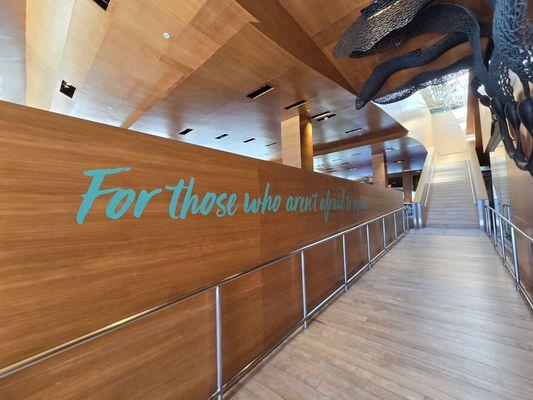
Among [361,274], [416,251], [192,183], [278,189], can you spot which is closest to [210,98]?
[278,189]

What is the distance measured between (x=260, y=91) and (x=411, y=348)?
16.1ft

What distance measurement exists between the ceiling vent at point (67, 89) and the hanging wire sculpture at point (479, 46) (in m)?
5.66

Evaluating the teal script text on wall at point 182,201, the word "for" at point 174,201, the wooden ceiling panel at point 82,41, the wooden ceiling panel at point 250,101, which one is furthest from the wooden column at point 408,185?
the wooden ceiling panel at point 82,41

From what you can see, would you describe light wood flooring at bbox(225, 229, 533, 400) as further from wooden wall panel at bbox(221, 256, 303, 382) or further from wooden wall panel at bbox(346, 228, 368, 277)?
wooden wall panel at bbox(346, 228, 368, 277)

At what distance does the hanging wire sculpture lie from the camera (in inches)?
66.7

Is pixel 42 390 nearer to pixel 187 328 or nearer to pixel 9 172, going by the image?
pixel 187 328

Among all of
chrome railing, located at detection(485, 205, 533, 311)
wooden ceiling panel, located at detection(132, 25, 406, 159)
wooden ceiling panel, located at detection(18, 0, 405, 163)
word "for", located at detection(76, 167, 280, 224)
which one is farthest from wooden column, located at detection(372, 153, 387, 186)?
word "for", located at detection(76, 167, 280, 224)

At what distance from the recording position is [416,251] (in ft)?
16.6

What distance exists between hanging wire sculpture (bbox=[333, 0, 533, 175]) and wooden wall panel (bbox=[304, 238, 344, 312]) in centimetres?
226

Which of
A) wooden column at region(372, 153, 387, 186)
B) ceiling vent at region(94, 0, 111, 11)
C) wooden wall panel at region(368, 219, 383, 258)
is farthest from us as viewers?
wooden column at region(372, 153, 387, 186)

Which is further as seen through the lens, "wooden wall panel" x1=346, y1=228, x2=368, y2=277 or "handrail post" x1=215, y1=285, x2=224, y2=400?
"wooden wall panel" x1=346, y1=228, x2=368, y2=277

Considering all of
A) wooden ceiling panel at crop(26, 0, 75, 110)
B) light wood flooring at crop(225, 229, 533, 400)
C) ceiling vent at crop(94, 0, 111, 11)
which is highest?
wooden ceiling panel at crop(26, 0, 75, 110)

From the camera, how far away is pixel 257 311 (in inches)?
79.5

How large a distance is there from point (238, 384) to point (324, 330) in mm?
1005
